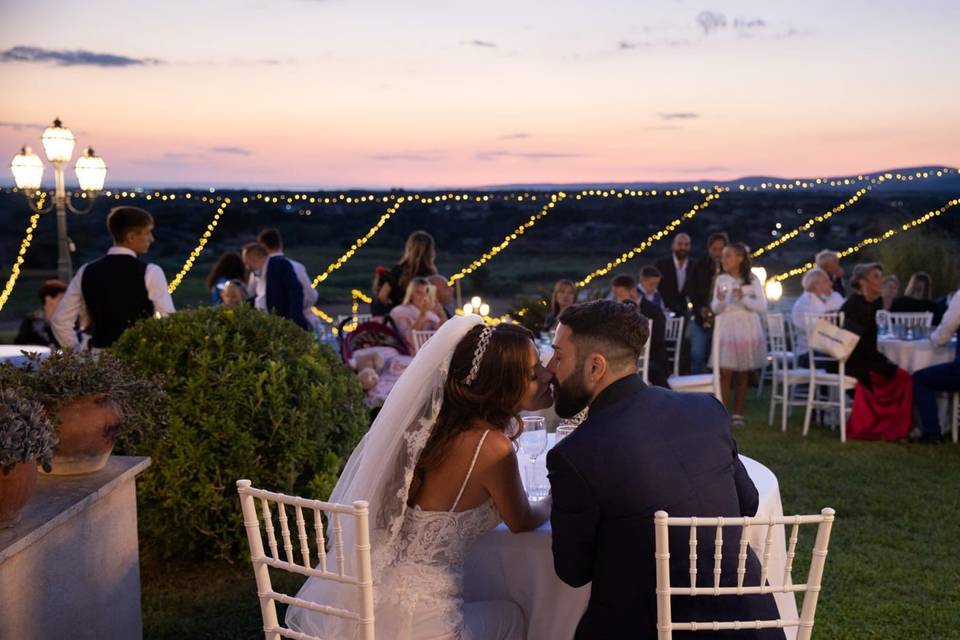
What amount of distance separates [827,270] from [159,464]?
22.9 feet

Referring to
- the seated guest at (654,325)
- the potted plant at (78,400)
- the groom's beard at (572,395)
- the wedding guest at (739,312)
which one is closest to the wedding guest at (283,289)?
the seated guest at (654,325)

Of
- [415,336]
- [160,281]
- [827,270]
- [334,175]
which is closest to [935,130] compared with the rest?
[827,270]

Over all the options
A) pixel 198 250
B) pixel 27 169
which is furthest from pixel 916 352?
pixel 198 250

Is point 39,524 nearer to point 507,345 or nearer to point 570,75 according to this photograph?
point 507,345

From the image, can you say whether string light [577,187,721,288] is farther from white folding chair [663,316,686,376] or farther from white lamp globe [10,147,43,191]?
white lamp globe [10,147,43,191]

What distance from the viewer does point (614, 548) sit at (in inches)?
96.4

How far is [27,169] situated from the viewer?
891 centimetres

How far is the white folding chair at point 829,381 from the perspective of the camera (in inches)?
309

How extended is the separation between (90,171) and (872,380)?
6631 mm

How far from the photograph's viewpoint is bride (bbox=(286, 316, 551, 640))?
2.74 m

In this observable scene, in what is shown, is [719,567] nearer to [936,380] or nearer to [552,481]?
[552,481]

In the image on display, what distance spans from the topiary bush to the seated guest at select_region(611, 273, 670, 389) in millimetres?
3502

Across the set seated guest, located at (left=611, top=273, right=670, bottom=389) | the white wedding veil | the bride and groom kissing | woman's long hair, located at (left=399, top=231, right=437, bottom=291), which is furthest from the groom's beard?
woman's long hair, located at (left=399, top=231, right=437, bottom=291)

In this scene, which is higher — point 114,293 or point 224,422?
point 114,293
